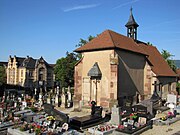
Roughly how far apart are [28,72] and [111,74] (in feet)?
120

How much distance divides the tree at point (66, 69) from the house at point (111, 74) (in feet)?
73.3

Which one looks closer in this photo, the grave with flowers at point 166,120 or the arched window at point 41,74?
the grave with flowers at point 166,120

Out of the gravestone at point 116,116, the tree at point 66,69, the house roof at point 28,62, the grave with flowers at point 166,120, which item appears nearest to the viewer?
the gravestone at point 116,116

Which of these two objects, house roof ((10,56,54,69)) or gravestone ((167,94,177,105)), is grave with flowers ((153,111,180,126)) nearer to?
gravestone ((167,94,177,105))

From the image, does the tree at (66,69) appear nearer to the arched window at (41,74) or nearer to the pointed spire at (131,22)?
the arched window at (41,74)

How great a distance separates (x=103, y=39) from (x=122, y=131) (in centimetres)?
1091

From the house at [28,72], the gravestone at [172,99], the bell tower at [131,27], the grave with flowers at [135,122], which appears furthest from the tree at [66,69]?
the grave with flowers at [135,122]

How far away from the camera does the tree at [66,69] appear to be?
42.7 meters

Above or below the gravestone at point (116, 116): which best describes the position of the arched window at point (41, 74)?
above

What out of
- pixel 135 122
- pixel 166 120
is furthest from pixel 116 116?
pixel 166 120

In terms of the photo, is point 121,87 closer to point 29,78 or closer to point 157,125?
point 157,125

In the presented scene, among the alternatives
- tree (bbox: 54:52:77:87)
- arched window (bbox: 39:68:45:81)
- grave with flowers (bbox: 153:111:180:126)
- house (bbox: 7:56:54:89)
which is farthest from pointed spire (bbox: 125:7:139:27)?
arched window (bbox: 39:68:45:81)

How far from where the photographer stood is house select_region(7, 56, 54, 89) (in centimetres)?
4972

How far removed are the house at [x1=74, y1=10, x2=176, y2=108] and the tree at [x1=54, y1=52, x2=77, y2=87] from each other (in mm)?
22338
